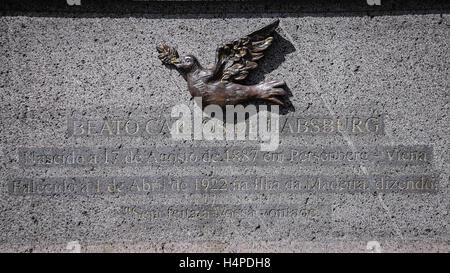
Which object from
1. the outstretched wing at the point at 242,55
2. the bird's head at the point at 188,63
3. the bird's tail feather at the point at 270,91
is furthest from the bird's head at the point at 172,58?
the bird's tail feather at the point at 270,91

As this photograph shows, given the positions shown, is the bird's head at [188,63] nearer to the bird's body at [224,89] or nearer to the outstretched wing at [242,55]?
the bird's body at [224,89]

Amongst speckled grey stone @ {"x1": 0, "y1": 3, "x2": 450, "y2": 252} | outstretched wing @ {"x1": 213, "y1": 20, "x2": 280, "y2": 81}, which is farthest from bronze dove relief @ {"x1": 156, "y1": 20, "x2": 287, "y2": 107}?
speckled grey stone @ {"x1": 0, "y1": 3, "x2": 450, "y2": 252}

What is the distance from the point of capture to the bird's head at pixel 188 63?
218 cm

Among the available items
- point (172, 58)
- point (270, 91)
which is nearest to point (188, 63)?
point (172, 58)

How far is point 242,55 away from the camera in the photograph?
217 centimetres

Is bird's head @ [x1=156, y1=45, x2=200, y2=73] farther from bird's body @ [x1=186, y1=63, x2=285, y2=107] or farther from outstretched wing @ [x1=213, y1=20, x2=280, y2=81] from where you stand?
outstretched wing @ [x1=213, y1=20, x2=280, y2=81]

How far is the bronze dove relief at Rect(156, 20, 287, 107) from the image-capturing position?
7.17 feet

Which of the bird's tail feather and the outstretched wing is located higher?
the outstretched wing

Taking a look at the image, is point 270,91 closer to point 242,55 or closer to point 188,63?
point 242,55

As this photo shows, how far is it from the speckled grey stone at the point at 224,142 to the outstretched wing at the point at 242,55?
3.9 inches

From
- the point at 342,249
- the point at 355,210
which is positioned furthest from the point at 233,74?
the point at 342,249

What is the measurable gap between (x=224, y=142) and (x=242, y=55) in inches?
27.9

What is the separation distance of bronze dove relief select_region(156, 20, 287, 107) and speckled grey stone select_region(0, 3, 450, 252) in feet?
0.35

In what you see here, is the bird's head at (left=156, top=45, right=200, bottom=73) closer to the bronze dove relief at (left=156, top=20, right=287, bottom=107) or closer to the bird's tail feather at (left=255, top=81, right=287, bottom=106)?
the bronze dove relief at (left=156, top=20, right=287, bottom=107)
